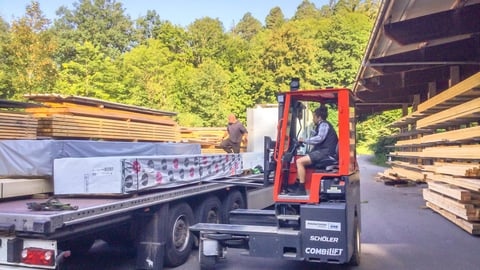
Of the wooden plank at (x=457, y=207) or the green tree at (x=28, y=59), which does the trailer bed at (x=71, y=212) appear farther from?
the green tree at (x=28, y=59)

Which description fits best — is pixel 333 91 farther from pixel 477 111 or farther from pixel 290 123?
pixel 477 111

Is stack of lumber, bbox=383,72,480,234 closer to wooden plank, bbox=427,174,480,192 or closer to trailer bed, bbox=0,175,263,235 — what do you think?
wooden plank, bbox=427,174,480,192

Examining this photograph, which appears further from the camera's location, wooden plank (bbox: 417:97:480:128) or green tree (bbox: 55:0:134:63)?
green tree (bbox: 55:0:134:63)

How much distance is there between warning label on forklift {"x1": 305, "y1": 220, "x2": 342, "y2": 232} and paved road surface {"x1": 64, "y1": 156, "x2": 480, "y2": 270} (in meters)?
1.40

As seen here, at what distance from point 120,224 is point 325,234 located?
2.63 metres

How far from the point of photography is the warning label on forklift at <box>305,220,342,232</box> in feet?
19.4

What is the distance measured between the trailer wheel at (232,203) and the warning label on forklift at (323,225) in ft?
10.5

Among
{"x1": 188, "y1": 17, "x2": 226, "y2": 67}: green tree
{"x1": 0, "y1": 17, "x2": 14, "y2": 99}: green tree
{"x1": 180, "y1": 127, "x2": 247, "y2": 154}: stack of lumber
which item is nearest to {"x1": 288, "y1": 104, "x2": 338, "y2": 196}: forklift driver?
{"x1": 180, "y1": 127, "x2": 247, "y2": 154}: stack of lumber

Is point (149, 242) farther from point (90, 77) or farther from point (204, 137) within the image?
point (90, 77)

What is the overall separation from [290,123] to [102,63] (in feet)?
101

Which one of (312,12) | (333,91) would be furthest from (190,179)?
(312,12)

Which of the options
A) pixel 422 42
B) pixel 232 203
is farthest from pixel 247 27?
pixel 232 203

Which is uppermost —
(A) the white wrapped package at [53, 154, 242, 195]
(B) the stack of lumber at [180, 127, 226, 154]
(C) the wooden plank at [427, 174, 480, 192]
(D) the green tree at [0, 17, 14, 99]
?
(D) the green tree at [0, 17, 14, 99]

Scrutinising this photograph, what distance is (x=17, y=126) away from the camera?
8727mm
